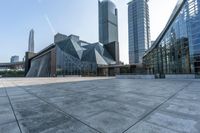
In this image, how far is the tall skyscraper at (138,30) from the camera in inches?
4008

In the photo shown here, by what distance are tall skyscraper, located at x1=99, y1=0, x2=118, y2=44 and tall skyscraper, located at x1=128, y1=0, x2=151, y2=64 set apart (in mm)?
52364

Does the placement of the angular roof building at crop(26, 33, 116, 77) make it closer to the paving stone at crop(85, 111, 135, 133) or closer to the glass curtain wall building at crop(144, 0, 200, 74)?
the glass curtain wall building at crop(144, 0, 200, 74)

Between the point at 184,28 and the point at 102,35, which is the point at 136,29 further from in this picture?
the point at 184,28

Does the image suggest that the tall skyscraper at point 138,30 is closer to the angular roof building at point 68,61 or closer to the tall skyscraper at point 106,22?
the tall skyscraper at point 106,22

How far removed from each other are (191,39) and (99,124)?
28.7 metres

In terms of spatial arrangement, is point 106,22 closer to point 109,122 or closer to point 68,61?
point 68,61

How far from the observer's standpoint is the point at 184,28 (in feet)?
85.3

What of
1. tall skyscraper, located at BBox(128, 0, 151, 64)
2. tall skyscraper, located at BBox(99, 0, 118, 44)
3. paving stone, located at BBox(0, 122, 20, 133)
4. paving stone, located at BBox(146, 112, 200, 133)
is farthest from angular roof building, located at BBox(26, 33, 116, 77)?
tall skyscraper, located at BBox(99, 0, 118, 44)

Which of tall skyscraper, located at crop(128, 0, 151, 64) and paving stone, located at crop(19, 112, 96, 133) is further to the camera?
tall skyscraper, located at crop(128, 0, 151, 64)

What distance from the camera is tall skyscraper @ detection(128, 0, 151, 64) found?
102 meters

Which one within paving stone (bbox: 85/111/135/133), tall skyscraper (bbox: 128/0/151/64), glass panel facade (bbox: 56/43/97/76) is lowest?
paving stone (bbox: 85/111/135/133)

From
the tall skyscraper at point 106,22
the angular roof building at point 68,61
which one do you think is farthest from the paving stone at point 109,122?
the tall skyscraper at point 106,22

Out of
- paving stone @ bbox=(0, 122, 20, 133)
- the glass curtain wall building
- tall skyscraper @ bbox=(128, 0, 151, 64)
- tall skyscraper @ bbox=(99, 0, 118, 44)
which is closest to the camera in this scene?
paving stone @ bbox=(0, 122, 20, 133)

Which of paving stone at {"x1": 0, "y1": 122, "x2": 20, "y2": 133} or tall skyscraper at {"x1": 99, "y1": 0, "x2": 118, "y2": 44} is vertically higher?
tall skyscraper at {"x1": 99, "y1": 0, "x2": 118, "y2": 44}
